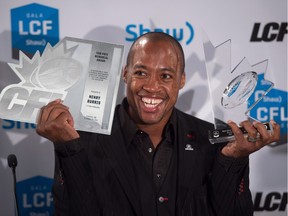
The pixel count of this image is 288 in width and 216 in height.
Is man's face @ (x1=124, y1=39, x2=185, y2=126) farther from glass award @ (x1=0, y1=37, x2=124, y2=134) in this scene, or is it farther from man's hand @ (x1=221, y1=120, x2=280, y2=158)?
man's hand @ (x1=221, y1=120, x2=280, y2=158)

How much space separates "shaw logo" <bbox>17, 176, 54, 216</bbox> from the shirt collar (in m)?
0.63

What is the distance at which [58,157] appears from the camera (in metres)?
1.39

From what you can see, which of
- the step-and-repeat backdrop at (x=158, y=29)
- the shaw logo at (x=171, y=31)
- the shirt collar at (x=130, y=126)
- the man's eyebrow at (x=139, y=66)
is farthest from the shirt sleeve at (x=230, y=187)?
the shaw logo at (x=171, y=31)

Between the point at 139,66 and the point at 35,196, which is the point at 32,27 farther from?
the point at 35,196

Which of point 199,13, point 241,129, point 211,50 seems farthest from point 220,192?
point 199,13

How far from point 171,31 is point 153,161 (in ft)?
2.41

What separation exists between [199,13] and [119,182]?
96cm

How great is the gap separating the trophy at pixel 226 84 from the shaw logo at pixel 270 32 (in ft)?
2.05

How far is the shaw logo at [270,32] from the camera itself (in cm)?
209

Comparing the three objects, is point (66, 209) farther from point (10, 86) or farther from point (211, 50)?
point (211, 50)

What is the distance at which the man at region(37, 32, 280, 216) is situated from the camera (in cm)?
143

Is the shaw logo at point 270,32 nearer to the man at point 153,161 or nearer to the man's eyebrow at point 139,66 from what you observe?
the man at point 153,161

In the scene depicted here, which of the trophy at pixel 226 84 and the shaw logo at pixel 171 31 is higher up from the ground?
the shaw logo at pixel 171 31

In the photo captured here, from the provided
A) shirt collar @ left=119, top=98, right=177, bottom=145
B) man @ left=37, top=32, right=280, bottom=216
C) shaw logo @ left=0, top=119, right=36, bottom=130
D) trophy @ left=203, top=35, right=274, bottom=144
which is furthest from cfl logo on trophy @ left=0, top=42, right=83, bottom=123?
shaw logo @ left=0, top=119, right=36, bottom=130
